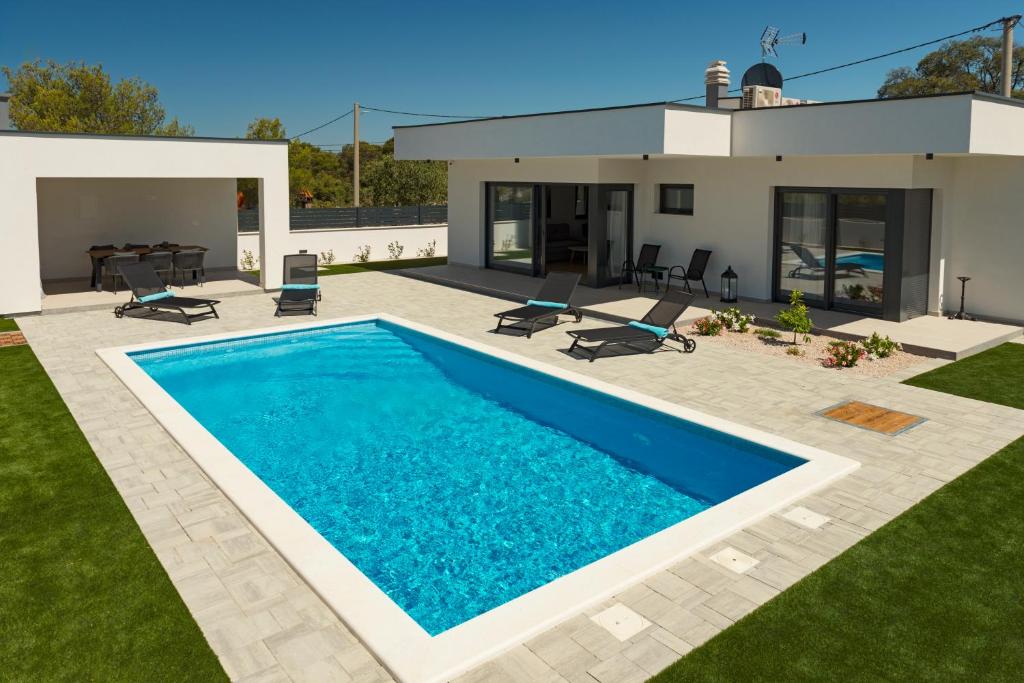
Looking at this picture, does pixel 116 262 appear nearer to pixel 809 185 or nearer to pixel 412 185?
pixel 809 185

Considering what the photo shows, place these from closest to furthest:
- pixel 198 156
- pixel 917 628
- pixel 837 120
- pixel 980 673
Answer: pixel 980 673, pixel 917 628, pixel 837 120, pixel 198 156

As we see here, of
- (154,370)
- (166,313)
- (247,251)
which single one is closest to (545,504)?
(154,370)

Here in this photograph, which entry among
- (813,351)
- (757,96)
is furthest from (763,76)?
Result: (813,351)

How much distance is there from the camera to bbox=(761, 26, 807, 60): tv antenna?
17.4 meters

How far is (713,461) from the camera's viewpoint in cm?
830

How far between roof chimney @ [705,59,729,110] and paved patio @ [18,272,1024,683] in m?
6.71

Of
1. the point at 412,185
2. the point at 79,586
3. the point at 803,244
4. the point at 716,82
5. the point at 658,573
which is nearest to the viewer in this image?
the point at 79,586

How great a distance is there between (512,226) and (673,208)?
451cm

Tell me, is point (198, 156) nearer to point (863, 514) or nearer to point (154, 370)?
point (154, 370)

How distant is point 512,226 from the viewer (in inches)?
810

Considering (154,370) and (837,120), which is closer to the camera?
(154,370)

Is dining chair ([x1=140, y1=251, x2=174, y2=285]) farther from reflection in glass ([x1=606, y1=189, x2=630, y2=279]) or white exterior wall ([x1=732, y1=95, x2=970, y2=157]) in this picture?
white exterior wall ([x1=732, y1=95, x2=970, y2=157])

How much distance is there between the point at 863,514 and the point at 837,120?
8203 millimetres

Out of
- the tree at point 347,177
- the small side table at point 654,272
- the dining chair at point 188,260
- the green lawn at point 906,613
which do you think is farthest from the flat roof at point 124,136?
the tree at point 347,177
